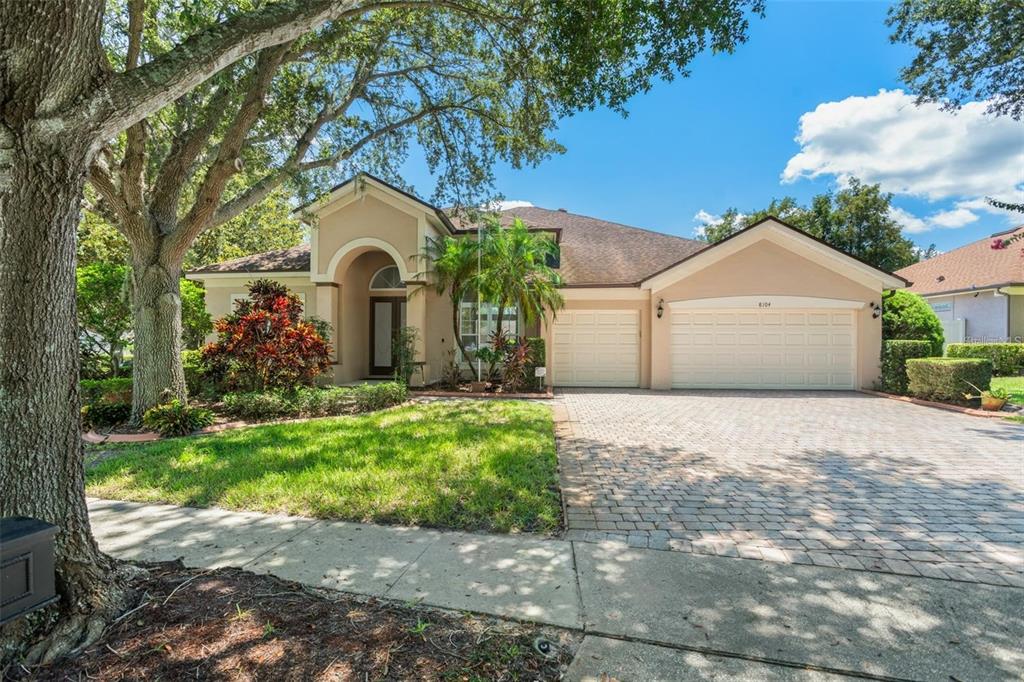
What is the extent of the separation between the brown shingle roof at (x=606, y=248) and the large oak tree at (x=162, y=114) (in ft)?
19.7

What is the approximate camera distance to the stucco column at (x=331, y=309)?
14055mm

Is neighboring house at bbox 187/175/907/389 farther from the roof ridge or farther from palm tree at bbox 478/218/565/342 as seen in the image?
the roof ridge

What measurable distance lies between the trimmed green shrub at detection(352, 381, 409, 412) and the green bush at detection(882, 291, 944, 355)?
47.4ft

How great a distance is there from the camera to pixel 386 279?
16.3m

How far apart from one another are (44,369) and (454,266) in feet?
35.4

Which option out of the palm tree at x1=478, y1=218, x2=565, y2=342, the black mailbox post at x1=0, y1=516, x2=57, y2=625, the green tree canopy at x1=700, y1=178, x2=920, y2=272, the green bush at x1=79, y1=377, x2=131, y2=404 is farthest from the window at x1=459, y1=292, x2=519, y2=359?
the green tree canopy at x1=700, y1=178, x2=920, y2=272

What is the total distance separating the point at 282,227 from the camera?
27609 mm

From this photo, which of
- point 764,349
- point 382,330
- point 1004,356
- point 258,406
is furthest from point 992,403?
point 382,330

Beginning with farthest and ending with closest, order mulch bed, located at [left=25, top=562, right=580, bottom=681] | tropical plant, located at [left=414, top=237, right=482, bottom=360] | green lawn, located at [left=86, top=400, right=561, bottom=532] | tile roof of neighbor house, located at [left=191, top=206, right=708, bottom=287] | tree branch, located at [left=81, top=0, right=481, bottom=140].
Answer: tile roof of neighbor house, located at [left=191, top=206, right=708, bottom=287], tropical plant, located at [left=414, top=237, right=482, bottom=360], green lawn, located at [left=86, top=400, right=561, bottom=532], tree branch, located at [left=81, top=0, right=481, bottom=140], mulch bed, located at [left=25, top=562, right=580, bottom=681]

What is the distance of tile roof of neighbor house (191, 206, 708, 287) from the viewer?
15.7 metres

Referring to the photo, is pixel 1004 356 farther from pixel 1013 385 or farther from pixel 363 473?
pixel 363 473

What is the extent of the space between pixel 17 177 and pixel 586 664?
3.92 metres

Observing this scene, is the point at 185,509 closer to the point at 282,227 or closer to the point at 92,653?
the point at 92,653

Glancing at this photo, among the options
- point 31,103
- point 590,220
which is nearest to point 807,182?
point 590,220
